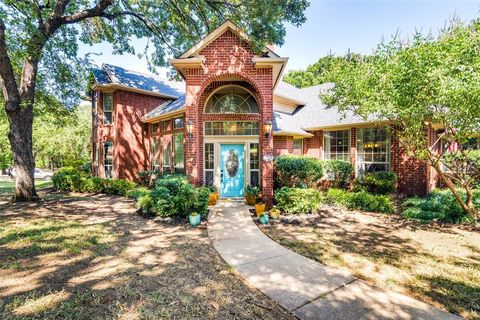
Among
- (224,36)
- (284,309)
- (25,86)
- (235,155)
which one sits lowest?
(284,309)

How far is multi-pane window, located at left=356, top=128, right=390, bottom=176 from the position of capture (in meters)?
11.7

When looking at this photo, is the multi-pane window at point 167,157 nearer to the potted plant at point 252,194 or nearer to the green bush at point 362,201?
the potted plant at point 252,194

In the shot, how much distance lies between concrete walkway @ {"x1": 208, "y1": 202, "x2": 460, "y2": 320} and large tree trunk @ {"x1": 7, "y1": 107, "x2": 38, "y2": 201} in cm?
922

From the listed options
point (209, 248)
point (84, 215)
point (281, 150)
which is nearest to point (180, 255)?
point (209, 248)

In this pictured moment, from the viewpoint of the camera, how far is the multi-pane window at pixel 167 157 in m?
13.2

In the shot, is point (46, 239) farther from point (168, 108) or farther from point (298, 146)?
point (298, 146)

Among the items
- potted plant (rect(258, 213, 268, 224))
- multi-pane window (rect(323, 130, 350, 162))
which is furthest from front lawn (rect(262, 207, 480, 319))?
multi-pane window (rect(323, 130, 350, 162))

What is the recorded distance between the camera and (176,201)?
294 inches

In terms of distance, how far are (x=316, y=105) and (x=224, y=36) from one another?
9021 mm

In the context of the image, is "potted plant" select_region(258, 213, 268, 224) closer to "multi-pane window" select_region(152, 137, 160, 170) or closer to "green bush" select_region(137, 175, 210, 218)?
"green bush" select_region(137, 175, 210, 218)

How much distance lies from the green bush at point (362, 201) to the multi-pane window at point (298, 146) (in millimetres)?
4653

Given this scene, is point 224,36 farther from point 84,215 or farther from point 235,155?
point 84,215

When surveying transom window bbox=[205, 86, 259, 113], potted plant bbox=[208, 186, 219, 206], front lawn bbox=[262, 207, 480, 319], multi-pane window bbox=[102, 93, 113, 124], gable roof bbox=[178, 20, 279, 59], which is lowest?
front lawn bbox=[262, 207, 480, 319]

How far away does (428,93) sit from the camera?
5.94 m
